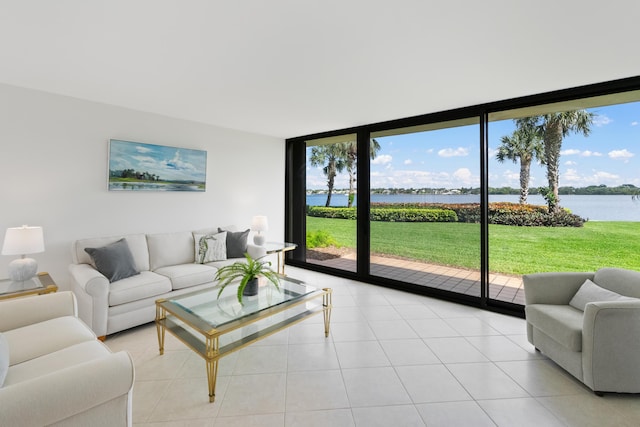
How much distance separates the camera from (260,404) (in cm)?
190

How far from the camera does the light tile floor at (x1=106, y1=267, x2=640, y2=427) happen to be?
5.85 ft

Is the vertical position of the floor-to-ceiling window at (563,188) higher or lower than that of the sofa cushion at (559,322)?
higher

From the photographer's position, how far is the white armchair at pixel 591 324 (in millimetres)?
1930

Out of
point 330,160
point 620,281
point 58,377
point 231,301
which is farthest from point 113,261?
point 620,281

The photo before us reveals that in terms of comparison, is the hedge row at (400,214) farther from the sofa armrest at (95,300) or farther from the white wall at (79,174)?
the sofa armrest at (95,300)

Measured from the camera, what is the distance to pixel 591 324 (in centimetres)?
198

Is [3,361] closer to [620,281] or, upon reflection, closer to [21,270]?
[21,270]

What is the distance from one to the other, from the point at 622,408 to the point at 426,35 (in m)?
2.74

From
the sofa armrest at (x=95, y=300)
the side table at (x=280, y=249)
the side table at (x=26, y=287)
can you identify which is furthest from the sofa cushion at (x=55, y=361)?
the side table at (x=280, y=249)

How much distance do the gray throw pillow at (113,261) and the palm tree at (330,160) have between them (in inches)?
122

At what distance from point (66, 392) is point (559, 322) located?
9.97ft

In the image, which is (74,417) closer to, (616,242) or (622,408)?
(622,408)

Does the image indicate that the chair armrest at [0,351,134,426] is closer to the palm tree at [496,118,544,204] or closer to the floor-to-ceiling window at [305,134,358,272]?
the floor-to-ceiling window at [305,134,358,272]

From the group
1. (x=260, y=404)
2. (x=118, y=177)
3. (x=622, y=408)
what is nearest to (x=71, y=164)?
(x=118, y=177)
